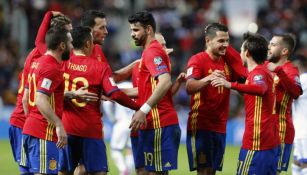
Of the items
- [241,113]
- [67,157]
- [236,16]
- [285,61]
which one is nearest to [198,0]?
[236,16]

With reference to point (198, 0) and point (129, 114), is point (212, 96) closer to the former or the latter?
point (129, 114)

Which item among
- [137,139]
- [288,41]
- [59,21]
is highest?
[59,21]

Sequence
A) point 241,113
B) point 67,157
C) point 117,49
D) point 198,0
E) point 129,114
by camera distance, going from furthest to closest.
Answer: point 198,0 < point 117,49 < point 241,113 < point 129,114 < point 67,157

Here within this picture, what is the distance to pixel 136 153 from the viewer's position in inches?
372

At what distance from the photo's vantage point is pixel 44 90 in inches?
329

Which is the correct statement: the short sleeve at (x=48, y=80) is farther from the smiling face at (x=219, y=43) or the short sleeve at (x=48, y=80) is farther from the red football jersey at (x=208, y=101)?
the smiling face at (x=219, y=43)

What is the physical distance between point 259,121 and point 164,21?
14.7 metres

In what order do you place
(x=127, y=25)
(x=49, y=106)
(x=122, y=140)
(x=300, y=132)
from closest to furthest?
1. (x=49, y=106)
2. (x=300, y=132)
3. (x=122, y=140)
4. (x=127, y=25)

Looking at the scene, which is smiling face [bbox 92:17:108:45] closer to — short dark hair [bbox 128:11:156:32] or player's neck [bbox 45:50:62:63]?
short dark hair [bbox 128:11:156:32]

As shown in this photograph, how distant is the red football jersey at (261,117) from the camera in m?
9.21

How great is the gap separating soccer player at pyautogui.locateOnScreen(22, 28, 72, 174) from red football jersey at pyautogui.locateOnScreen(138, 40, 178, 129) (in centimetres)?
94

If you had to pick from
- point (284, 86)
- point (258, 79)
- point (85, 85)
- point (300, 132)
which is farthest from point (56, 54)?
point (300, 132)

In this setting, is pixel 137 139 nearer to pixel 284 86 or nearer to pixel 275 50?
pixel 284 86

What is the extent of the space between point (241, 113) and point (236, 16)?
3.77 m
